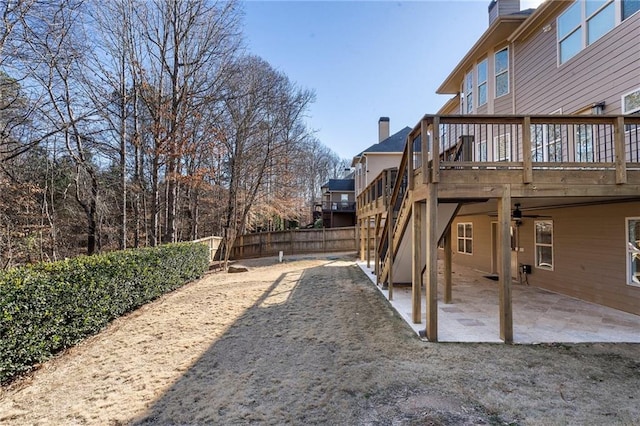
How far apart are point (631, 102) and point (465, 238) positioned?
7440 mm

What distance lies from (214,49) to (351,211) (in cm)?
1891

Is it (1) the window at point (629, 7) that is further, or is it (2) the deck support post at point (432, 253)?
(1) the window at point (629, 7)

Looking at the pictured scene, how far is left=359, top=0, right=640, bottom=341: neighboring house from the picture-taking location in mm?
4258

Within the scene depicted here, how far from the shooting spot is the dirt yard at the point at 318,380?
2.84 meters

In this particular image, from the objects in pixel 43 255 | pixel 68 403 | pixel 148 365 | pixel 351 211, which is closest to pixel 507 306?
pixel 148 365

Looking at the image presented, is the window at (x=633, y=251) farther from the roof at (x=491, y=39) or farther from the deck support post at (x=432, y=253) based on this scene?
the roof at (x=491, y=39)

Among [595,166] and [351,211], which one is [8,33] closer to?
[595,166]

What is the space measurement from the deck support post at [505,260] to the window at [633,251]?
9.91 ft

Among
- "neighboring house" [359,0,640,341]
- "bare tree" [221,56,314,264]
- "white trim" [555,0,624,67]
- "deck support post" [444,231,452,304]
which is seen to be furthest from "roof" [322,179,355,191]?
"deck support post" [444,231,452,304]

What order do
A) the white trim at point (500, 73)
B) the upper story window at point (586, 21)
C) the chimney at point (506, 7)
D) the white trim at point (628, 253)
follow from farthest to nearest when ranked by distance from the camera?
the chimney at point (506, 7) < the white trim at point (500, 73) < the white trim at point (628, 253) < the upper story window at point (586, 21)

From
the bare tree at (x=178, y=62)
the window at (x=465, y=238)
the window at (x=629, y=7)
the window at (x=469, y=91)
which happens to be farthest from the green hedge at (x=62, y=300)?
the window at (x=465, y=238)

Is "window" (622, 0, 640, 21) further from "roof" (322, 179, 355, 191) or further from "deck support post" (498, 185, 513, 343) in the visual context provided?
"roof" (322, 179, 355, 191)

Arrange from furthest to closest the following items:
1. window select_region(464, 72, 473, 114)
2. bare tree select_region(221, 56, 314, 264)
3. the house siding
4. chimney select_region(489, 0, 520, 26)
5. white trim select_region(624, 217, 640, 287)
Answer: bare tree select_region(221, 56, 314, 264) < window select_region(464, 72, 473, 114) < chimney select_region(489, 0, 520, 26) < the house siding < white trim select_region(624, 217, 640, 287)

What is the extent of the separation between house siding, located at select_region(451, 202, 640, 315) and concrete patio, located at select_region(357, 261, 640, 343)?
25cm
